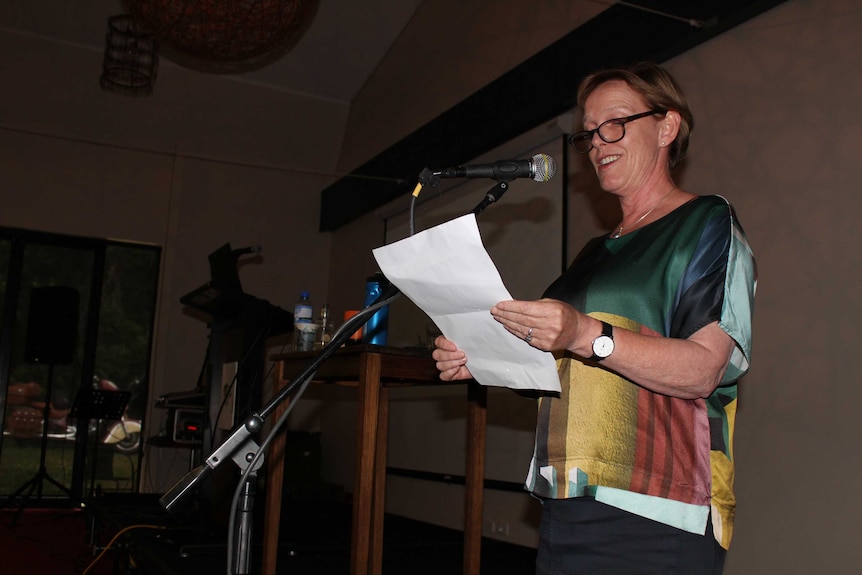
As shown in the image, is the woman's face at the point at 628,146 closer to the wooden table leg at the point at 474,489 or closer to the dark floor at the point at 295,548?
the wooden table leg at the point at 474,489

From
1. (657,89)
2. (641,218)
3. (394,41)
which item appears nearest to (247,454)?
(641,218)

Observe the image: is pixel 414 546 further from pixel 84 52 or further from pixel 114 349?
pixel 84 52

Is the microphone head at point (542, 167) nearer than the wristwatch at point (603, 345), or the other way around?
the wristwatch at point (603, 345)

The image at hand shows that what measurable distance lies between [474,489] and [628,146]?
1.36 meters

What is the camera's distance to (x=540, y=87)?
4684mm

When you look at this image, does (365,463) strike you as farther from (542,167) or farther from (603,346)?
(603,346)

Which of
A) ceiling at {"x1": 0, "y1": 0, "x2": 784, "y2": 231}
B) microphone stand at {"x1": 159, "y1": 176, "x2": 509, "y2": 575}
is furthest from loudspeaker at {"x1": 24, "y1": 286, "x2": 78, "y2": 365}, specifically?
microphone stand at {"x1": 159, "y1": 176, "x2": 509, "y2": 575}

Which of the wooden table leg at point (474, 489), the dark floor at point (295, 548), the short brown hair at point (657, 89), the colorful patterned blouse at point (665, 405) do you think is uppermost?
the short brown hair at point (657, 89)

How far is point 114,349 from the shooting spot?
7.12 metres

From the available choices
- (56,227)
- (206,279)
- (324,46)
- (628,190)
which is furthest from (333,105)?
(628,190)

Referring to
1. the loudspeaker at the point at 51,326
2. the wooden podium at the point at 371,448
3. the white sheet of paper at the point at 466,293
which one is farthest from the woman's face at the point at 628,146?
the loudspeaker at the point at 51,326

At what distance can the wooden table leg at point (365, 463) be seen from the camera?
216 centimetres

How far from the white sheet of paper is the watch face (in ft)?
0.22

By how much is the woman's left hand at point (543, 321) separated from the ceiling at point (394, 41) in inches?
111
